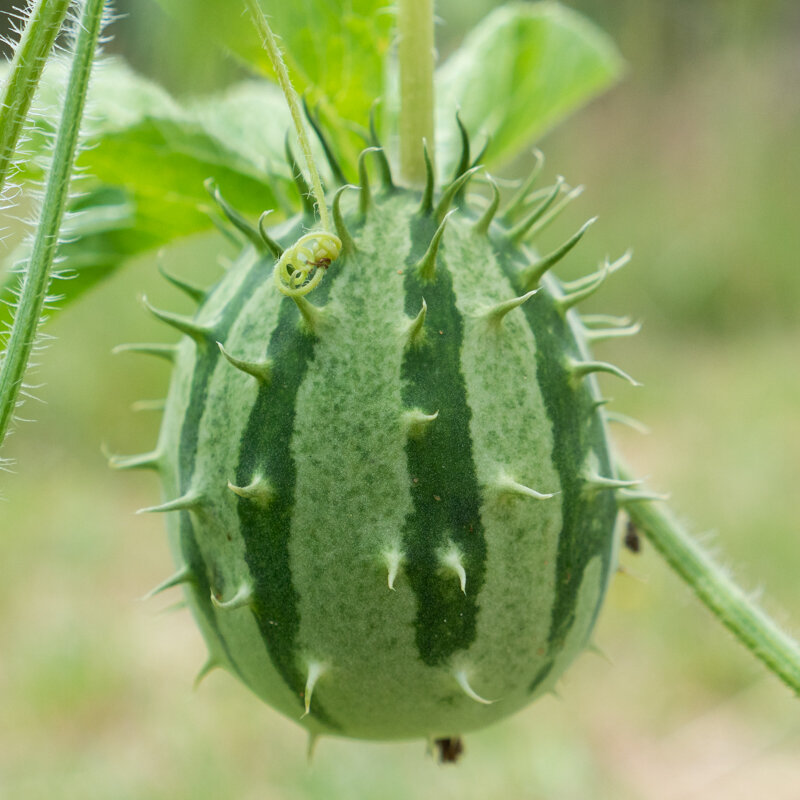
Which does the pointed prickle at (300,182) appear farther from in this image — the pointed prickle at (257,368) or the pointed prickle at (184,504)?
the pointed prickle at (184,504)

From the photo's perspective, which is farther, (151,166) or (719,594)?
(151,166)

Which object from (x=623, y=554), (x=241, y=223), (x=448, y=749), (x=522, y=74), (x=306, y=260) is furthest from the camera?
(x=623, y=554)

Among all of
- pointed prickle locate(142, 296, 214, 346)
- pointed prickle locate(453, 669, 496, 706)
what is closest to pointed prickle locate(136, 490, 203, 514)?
pointed prickle locate(142, 296, 214, 346)

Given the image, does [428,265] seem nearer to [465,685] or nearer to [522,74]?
[465,685]

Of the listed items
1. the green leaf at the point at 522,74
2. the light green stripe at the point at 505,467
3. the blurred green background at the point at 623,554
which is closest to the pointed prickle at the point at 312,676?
the light green stripe at the point at 505,467

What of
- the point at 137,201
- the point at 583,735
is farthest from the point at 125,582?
the point at 137,201

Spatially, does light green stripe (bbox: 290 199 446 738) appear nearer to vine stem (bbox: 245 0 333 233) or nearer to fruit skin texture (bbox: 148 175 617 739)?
fruit skin texture (bbox: 148 175 617 739)

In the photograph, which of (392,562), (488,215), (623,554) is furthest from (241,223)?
(623,554)
